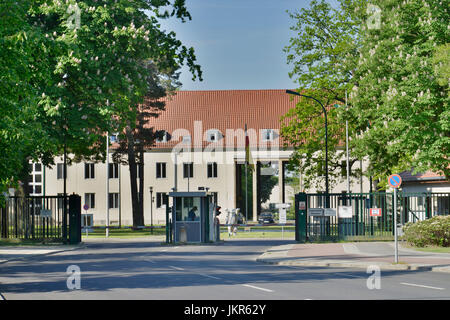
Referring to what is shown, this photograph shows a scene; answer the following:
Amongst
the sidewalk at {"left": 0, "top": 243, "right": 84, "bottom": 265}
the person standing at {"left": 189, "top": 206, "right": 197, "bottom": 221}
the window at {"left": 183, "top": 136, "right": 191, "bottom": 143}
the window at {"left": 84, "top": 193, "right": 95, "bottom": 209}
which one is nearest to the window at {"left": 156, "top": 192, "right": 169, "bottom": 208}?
the window at {"left": 183, "top": 136, "right": 191, "bottom": 143}

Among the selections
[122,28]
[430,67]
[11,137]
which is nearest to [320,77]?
[430,67]

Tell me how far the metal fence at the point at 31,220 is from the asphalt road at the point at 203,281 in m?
12.5

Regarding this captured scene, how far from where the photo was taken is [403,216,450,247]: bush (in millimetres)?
32219

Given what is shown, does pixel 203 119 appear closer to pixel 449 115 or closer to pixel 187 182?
pixel 187 182

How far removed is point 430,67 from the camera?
1426 inches

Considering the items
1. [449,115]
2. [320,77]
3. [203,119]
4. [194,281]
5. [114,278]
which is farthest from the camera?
[203,119]

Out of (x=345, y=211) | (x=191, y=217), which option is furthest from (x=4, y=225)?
(x=345, y=211)

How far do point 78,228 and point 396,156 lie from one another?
17388mm

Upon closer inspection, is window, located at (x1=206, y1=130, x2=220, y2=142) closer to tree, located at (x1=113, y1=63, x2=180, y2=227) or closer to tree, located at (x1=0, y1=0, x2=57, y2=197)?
tree, located at (x1=113, y1=63, x2=180, y2=227)

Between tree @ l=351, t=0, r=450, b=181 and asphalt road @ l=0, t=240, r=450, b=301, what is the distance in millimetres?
12399

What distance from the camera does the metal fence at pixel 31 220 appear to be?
4091 cm

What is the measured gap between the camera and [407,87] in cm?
3628

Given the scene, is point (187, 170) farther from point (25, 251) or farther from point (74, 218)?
point (25, 251)

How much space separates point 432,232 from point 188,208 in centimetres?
1294
